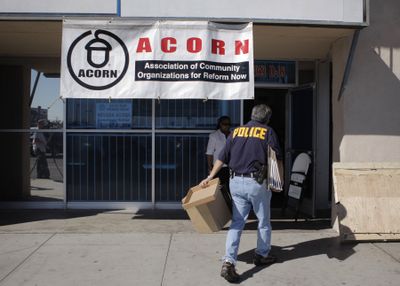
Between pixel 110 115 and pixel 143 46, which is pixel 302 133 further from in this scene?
pixel 143 46

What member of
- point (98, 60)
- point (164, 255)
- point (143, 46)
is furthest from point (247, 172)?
point (98, 60)

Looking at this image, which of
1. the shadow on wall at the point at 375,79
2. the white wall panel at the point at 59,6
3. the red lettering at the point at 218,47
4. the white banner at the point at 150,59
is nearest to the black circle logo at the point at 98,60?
the white banner at the point at 150,59

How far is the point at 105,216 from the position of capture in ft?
28.5

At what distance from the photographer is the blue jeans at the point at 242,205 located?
18.0 feet

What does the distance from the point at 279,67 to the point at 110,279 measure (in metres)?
5.38

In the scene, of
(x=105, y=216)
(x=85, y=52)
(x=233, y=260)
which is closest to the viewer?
(x=233, y=260)

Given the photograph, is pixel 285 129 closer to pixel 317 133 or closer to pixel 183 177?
pixel 317 133

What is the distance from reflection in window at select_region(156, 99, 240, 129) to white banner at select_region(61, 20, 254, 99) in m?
2.65

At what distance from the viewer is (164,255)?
6305 mm

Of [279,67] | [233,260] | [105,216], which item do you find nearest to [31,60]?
[105,216]

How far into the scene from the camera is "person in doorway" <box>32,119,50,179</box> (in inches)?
366

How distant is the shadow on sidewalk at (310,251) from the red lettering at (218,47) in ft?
8.53

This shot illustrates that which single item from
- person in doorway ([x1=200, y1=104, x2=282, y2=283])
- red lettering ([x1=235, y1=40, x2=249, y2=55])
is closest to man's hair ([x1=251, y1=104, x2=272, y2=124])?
person in doorway ([x1=200, y1=104, x2=282, y2=283])

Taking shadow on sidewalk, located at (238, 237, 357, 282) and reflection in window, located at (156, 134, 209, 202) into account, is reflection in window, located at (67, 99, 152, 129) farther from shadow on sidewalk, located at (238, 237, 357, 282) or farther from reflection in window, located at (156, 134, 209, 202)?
shadow on sidewalk, located at (238, 237, 357, 282)
